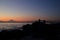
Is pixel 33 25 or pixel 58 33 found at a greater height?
pixel 33 25

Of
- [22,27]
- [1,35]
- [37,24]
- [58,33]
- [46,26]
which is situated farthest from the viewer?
[22,27]

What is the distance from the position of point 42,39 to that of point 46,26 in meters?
1.99

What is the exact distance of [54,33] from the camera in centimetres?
702

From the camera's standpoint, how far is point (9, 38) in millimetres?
6059

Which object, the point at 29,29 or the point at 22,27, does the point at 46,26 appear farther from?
the point at 22,27

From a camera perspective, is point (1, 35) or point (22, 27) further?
point (22, 27)

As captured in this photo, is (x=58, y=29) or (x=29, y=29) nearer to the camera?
(x=58, y=29)

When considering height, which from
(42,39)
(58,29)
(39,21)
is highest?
(39,21)

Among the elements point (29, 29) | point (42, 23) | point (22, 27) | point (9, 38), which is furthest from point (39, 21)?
point (9, 38)

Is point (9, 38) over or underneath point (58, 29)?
underneath

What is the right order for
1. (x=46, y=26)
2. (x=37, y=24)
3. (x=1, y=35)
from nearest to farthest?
(x=1, y=35) → (x=46, y=26) → (x=37, y=24)

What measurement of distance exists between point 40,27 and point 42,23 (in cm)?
38

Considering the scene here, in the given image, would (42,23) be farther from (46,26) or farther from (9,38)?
(9,38)

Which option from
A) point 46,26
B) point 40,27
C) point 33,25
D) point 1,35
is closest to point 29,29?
point 33,25
